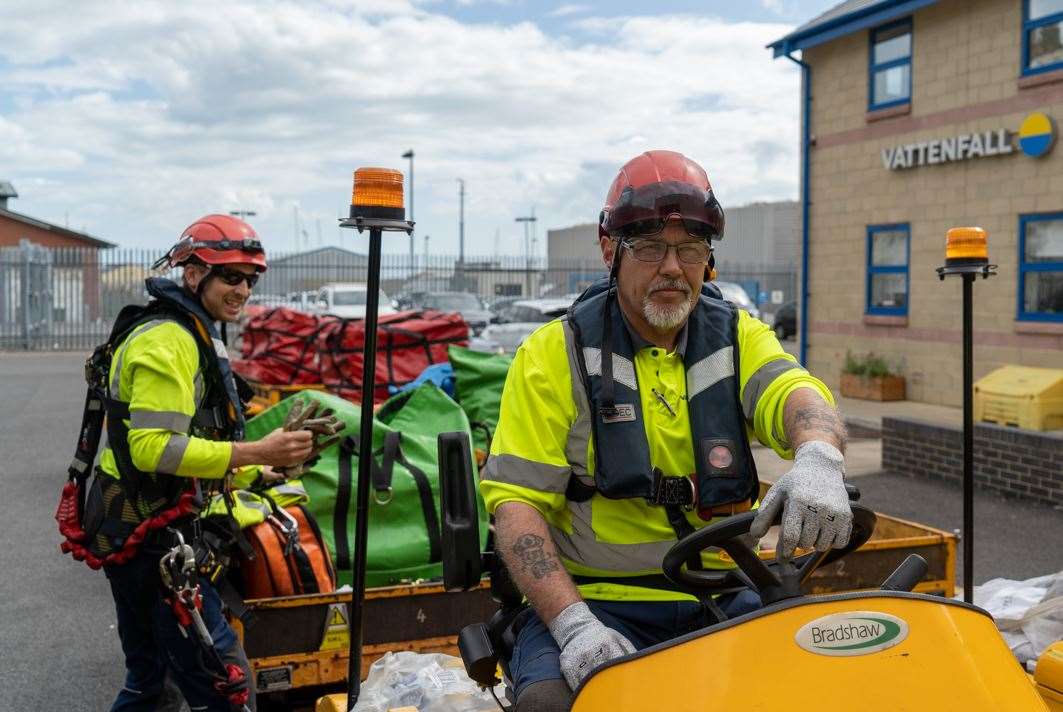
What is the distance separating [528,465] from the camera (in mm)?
2859

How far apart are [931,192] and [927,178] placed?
24 centimetres

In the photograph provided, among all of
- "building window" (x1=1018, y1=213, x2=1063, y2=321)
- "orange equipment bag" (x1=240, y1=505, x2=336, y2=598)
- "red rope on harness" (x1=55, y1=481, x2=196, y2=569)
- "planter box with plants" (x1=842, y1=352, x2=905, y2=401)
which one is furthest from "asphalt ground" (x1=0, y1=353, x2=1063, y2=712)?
"planter box with plants" (x1=842, y1=352, x2=905, y2=401)

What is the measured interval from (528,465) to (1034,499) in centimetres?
782

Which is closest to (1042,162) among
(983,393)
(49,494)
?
(983,393)

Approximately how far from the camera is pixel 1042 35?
14773 mm

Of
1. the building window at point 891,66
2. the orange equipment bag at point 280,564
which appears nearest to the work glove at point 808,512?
the orange equipment bag at point 280,564

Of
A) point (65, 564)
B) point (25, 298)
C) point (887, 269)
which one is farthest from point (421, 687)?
point (25, 298)

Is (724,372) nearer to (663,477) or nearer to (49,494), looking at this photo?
(663,477)

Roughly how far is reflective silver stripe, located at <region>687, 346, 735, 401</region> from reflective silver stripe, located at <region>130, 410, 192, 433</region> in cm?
170

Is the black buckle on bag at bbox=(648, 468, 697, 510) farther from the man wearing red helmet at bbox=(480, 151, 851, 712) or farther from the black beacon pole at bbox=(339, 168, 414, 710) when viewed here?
the black beacon pole at bbox=(339, 168, 414, 710)

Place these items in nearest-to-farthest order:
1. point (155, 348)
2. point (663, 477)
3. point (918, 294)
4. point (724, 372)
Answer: point (663, 477), point (724, 372), point (155, 348), point (918, 294)

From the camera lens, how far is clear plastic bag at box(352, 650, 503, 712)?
11.6 ft

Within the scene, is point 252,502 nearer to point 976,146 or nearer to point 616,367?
point 616,367

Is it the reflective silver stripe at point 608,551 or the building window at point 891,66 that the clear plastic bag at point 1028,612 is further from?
the building window at point 891,66
